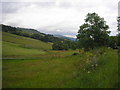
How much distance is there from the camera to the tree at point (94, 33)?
26.3 metres

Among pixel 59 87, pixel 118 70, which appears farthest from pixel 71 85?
pixel 118 70

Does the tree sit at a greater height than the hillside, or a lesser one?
greater

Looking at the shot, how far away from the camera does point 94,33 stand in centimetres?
2659

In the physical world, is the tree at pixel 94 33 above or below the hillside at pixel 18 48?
above

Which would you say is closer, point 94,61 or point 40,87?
point 40,87

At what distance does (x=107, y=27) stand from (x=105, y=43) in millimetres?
4062

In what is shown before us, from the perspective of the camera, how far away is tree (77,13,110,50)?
26.3m

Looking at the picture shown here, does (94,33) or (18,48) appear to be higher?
(94,33)

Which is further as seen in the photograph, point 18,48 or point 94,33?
point 18,48

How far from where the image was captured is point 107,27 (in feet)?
90.6

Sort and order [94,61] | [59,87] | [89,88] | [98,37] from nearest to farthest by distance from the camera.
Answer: [89,88] → [59,87] → [94,61] → [98,37]

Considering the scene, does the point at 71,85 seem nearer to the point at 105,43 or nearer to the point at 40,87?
the point at 40,87

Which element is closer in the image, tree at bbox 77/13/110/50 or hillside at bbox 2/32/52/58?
tree at bbox 77/13/110/50

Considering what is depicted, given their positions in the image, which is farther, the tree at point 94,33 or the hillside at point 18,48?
the hillside at point 18,48
